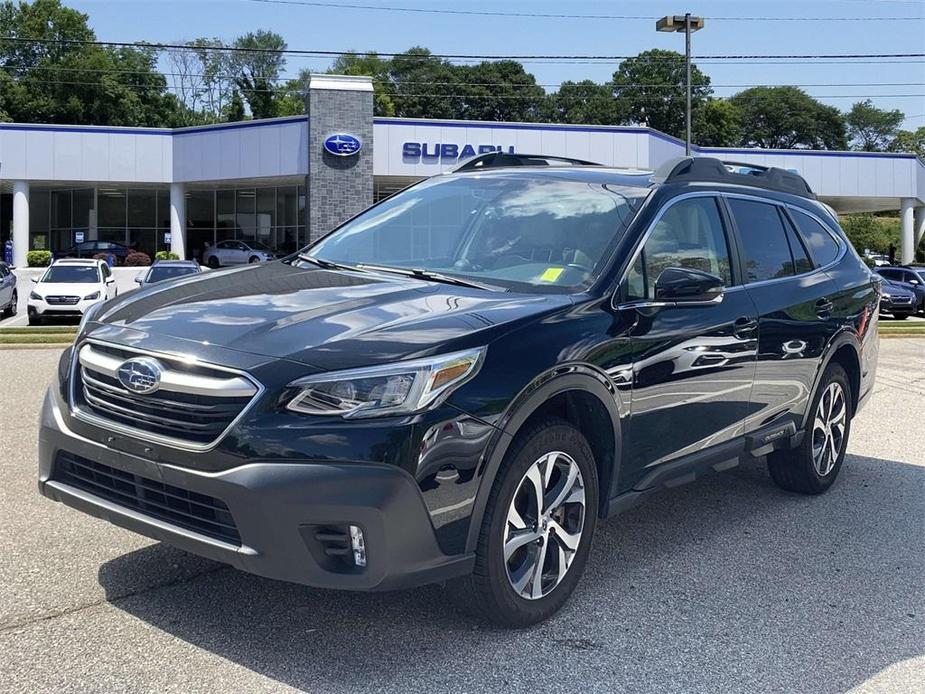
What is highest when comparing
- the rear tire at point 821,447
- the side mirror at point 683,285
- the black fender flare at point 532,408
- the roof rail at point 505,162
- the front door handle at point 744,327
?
the roof rail at point 505,162

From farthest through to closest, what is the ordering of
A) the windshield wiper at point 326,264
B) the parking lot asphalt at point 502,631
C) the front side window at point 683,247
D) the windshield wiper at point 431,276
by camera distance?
the windshield wiper at point 326,264
the front side window at point 683,247
the windshield wiper at point 431,276
the parking lot asphalt at point 502,631

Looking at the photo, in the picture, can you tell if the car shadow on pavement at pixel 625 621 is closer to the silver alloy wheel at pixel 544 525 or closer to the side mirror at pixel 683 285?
the silver alloy wheel at pixel 544 525

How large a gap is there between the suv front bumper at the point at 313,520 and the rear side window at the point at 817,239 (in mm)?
3658

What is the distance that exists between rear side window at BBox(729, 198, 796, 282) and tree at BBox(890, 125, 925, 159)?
127 meters

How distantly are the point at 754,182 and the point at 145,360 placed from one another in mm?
3711

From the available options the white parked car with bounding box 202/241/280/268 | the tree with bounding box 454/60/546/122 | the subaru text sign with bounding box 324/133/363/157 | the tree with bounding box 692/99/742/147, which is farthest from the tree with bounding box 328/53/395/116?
the subaru text sign with bounding box 324/133/363/157

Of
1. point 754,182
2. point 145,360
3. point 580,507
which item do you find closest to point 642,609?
point 580,507

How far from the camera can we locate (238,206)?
46.8 m

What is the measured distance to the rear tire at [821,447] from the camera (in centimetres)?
565

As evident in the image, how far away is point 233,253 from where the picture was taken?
1702 inches

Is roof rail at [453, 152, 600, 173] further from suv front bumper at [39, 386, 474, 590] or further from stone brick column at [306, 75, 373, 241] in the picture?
stone brick column at [306, 75, 373, 241]

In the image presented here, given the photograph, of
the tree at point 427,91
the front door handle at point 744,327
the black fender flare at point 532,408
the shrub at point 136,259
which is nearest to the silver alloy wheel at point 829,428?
the front door handle at point 744,327

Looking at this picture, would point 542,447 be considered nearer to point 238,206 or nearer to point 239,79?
point 238,206

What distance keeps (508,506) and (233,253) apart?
41.6 metres
